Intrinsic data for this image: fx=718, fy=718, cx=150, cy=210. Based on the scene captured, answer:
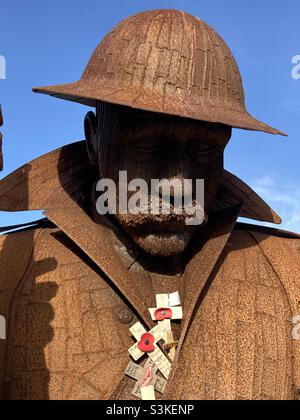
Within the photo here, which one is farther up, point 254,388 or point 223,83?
point 223,83

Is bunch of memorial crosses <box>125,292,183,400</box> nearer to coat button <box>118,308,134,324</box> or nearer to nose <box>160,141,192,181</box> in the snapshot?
coat button <box>118,308,134,324</box>

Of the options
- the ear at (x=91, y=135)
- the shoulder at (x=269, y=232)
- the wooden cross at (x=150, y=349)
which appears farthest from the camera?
the shoulder at (x=269, y=232)

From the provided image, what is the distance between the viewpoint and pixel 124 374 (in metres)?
4.72

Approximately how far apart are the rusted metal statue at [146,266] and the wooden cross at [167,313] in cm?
1

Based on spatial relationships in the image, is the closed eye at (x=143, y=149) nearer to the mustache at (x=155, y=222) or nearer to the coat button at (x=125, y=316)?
the mustache at (x=155, y=222)

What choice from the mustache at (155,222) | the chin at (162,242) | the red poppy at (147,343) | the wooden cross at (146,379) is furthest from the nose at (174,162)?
the wooden cross at (146,379)

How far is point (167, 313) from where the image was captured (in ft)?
16.4

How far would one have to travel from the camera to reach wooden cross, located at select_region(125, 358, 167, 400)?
4676 millimetres

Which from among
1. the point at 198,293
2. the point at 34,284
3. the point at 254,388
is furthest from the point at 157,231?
the point at 254,388

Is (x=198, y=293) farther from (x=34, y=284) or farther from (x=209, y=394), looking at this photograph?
(x=34, y=284)

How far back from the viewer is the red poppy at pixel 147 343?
15.7ft

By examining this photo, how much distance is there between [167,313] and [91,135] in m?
1.49
